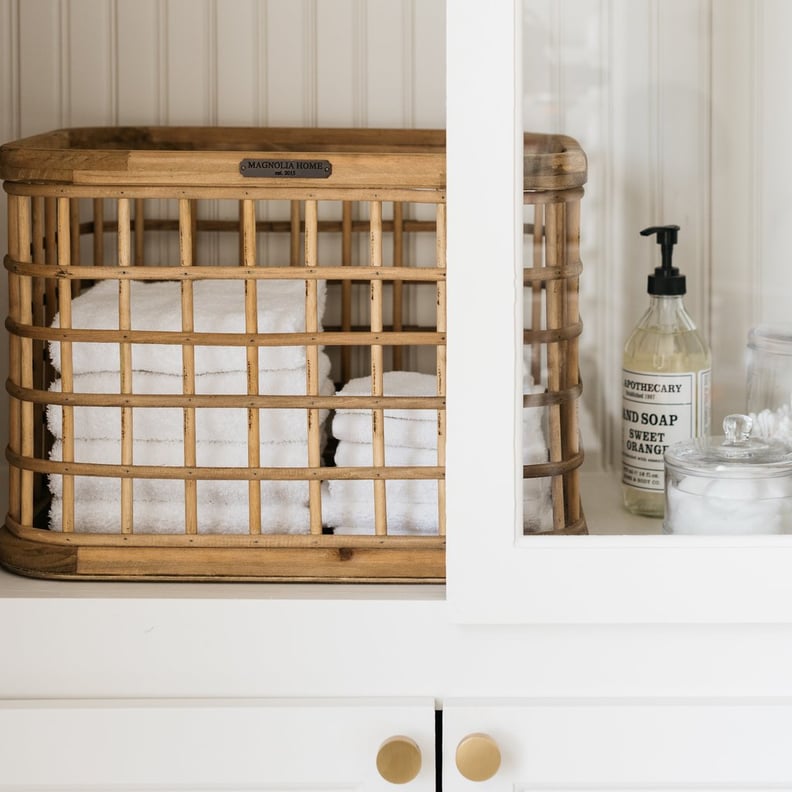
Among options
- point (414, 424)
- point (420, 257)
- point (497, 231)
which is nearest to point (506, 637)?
point (414, 424)

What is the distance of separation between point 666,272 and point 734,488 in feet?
0.55

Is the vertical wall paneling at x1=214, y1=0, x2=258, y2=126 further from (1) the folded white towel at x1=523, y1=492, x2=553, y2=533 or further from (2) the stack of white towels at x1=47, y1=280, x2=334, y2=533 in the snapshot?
(1) the folded white towel at x1=523, y1=492, x2=553, y2=533

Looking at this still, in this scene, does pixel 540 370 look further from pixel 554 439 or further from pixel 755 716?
pixel 755 716

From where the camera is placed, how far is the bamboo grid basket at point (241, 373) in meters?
0.77

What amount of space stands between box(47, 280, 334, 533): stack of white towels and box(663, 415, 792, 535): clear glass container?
0.29 meters

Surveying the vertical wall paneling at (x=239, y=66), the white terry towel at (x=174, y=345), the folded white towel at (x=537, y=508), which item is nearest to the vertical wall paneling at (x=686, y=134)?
the folded white towel at (x=537, y=508)

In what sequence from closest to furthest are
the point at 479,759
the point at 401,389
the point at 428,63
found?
the point at 479,759
the point at 401,389
the point at 428,63

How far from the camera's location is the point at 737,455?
783mm

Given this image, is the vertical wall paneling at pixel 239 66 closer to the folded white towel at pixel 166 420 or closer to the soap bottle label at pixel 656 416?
the folded white towel at pixel 166 420

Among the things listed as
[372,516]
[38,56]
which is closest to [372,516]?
[372,516]

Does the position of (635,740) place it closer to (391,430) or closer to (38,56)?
(391,430)

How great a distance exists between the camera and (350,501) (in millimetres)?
833

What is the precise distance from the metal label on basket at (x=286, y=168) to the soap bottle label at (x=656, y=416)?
0.27 meters

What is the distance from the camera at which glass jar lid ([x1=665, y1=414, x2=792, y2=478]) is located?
0.78 meters
